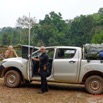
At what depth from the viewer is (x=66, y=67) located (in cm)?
1118

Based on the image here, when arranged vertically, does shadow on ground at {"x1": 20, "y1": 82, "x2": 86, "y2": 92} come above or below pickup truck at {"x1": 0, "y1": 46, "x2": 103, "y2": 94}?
below

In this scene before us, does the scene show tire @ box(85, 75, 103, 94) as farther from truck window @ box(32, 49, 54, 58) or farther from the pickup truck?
truck window @ box(32, 49, 54, 58)

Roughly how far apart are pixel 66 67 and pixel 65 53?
0.60 metres

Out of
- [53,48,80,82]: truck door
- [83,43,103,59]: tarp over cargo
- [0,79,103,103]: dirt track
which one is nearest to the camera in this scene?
[0,79,103,103]: dirt track

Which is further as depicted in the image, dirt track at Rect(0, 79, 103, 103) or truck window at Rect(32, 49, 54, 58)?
truck window at Rect(32, 49, 54, 58)

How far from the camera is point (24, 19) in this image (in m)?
63.6

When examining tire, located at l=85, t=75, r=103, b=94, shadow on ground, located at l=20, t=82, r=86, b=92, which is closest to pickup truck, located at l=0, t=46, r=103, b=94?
tire, located at l=85, t=75, r=103, b=94

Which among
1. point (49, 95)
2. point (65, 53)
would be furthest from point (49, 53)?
point (49, 95)

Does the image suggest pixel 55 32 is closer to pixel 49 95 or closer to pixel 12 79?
pixel 12 79

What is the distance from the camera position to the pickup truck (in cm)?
1101

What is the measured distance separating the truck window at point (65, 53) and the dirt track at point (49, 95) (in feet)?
4.25

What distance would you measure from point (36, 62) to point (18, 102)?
2701 mm

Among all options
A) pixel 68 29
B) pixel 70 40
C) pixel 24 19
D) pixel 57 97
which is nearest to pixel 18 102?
pixel 57 97

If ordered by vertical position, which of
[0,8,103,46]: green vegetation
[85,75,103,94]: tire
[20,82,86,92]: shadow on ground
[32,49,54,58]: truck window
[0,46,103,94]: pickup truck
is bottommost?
[20,82,86,92]: shadow on ground
